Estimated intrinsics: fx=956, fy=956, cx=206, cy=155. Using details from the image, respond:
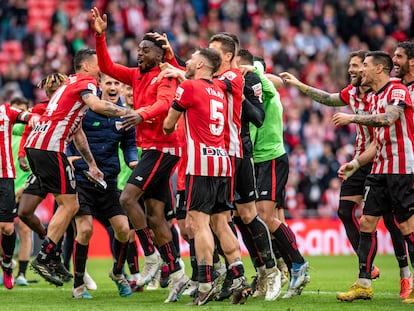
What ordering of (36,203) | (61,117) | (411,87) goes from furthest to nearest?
(36,203), (61,117), (411,87)

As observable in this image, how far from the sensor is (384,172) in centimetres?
1084

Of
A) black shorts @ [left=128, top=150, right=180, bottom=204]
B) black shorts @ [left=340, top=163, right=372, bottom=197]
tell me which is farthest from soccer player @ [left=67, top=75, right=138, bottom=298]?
black shorts @ [left=340, top=163, right=372, bottom=197]

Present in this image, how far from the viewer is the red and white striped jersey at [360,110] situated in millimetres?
11672

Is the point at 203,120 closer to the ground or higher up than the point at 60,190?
higher up

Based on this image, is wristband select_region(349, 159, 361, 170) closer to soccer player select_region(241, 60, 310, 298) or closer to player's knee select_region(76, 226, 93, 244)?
soccer player select_region(241, 60, 310, 298)

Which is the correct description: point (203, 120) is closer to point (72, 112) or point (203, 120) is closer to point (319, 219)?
point (72, 112)

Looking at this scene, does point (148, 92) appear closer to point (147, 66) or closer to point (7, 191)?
point (147, 66)

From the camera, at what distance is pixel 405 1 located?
1192 inches

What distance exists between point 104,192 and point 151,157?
4.52 ft

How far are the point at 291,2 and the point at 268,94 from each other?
18.6m

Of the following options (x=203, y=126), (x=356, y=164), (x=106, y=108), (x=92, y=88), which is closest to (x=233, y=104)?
(x=203, y=126)

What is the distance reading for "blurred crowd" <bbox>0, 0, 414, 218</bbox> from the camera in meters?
24.4

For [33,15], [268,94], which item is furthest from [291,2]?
[268,94]

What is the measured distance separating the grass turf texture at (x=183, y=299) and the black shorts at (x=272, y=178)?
128 cm
